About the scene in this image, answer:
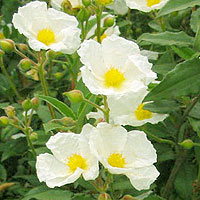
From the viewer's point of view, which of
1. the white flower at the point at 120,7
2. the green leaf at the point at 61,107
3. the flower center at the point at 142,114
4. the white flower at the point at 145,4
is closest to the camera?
the green leaf at the point at 61,107

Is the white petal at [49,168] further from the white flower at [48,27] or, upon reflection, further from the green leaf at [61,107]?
the white flower at [48,27]

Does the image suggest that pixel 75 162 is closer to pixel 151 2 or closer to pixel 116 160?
pixel 116 160

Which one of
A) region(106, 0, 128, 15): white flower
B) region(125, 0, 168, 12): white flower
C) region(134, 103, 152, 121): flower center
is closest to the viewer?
region(134, 103, 152, 121): flower center

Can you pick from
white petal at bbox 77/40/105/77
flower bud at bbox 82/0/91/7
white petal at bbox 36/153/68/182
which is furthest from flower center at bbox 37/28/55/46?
white petal at bbox 36/153/68/182

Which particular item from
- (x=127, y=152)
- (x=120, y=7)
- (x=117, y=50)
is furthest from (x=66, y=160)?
(x=120, y=7)

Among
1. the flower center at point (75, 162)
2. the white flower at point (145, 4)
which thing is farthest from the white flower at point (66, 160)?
the white flower at point (145, 4)

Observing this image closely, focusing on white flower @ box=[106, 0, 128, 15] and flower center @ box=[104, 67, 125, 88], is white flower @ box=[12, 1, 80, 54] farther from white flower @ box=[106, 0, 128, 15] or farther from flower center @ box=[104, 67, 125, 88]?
white flower @ box=[106, 0, 128, 15]
